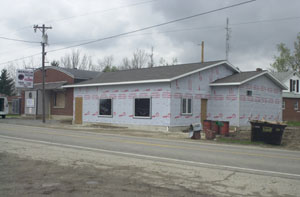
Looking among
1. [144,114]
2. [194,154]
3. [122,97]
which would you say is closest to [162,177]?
[194,154]

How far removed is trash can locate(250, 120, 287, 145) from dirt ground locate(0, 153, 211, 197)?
1029 centimetres

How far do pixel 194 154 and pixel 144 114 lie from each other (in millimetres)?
12397

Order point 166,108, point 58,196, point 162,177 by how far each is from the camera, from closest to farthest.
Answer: point 58,196
point 162,177
point 166,108

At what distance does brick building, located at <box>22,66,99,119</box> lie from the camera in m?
34.1

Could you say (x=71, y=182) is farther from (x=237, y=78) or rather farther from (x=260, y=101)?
(x=260, y=101)

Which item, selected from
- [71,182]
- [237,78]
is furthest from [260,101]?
[71,182]

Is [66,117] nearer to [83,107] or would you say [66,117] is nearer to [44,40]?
[83,107]

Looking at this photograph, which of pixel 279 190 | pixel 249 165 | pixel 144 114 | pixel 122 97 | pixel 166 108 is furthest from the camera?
pixel 122 97

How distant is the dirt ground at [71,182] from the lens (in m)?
6.22

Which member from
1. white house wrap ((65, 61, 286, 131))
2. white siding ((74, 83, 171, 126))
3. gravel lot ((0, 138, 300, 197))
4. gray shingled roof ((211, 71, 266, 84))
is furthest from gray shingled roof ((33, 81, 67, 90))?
gravel lot ((0, 138, 300, 197))

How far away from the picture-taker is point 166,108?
22.3 metres

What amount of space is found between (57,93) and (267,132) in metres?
25.6

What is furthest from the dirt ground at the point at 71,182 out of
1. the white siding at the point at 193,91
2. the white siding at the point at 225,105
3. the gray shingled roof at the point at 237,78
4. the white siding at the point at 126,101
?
the gray shingled roof at the point at 237,78

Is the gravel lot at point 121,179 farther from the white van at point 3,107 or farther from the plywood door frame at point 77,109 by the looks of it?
the white van at point 3,107
